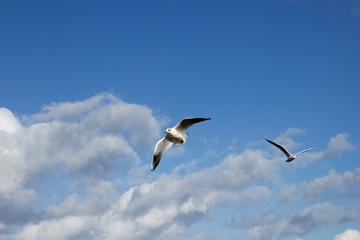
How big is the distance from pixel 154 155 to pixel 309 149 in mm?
20406

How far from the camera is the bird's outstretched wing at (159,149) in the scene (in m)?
45.9

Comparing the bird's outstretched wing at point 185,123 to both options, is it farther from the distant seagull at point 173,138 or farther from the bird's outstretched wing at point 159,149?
the bird's outstretched wing at point 159,149

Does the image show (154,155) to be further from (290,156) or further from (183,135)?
(290,156)

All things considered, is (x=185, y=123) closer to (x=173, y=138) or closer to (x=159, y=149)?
(x=173, y=138)

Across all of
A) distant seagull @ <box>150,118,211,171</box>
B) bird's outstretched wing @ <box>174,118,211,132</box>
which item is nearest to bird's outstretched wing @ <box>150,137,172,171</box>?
distant seagull @ <box>150,118,211,171</box>

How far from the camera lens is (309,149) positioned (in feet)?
169

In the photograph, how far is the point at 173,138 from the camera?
4469cm

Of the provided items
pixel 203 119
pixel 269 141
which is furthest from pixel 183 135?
pixel 269 141

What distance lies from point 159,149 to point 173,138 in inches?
106

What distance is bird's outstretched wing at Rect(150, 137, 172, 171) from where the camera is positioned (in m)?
45.9

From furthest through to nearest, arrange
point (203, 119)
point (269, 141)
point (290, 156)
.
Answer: point (290, 156) → point (269, 141) → point (203, 119)

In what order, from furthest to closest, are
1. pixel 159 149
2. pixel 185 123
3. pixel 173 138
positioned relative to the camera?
pixel 159 149
pixel 173 138
pixel 185 123

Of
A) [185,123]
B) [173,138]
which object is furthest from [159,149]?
[185,123]

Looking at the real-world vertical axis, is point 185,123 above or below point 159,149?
above
